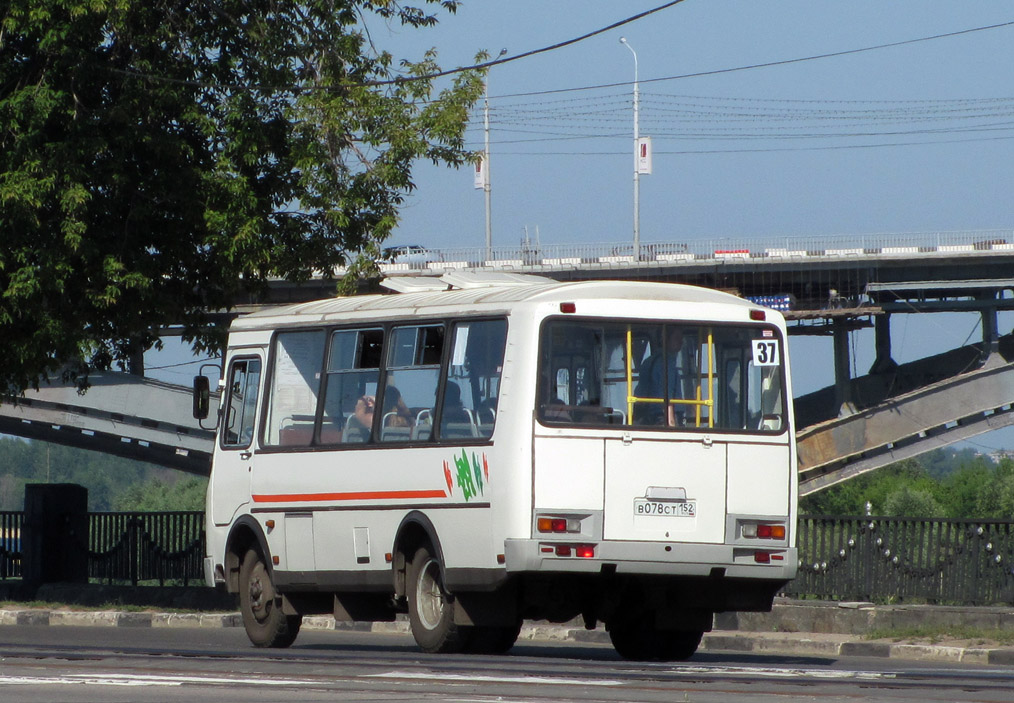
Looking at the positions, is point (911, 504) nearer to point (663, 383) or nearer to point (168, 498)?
point (168, 498)

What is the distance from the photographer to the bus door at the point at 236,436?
1466 centimetres

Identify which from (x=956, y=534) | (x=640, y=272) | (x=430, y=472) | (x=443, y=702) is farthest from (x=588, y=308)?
(x=640, y=272)

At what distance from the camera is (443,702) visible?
8.26 metres

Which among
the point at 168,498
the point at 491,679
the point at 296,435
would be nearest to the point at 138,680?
the point at 491,679

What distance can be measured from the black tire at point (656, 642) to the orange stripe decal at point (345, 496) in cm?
199

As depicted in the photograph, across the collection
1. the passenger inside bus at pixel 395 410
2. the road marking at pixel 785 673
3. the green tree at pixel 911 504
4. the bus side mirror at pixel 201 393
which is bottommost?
the road marking at pixel 785 673

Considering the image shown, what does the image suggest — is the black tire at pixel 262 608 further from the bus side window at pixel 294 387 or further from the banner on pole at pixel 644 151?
the banner on pole at pixel 644 151

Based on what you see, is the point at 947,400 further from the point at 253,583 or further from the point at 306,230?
the point at 253,583

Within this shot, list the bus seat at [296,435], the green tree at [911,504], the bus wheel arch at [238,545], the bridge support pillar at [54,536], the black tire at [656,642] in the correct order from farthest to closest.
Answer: the green tree at [911,504] → the bridge support pillar at [54,536] → the bus wheel arch at [238,545] → the bus seat at [296,435] → the black tire at [656,642]

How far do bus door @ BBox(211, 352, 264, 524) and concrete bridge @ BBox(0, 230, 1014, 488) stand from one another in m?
40.9

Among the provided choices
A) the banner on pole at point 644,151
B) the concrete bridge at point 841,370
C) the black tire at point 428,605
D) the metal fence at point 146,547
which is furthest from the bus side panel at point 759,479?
the banner on pole at point 644,151

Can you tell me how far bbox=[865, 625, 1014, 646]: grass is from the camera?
1452cm

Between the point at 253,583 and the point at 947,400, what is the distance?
4719 cm

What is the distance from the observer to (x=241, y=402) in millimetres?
14977
